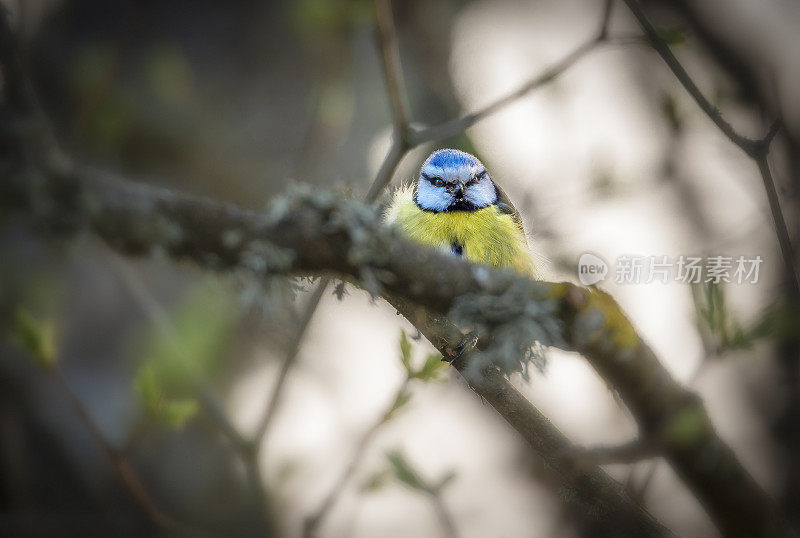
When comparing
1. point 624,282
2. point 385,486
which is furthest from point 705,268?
point 385,486

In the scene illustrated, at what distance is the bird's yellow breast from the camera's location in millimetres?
1479

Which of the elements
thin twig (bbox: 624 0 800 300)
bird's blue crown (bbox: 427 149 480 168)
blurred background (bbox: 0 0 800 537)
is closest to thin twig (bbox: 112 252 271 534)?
blurred background (bbox: 0 0 800 537)

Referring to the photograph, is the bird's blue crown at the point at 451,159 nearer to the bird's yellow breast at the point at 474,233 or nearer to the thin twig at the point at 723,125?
the bird's yellow breast at the point at 474,233

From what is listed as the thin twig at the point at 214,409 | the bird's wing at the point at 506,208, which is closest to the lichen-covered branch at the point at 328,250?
the thin twig at the point at 214,409

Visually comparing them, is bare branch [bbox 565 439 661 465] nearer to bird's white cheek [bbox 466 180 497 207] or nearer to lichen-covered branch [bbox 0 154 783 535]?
lichen-covered branch [bbox 0 154 783 535]

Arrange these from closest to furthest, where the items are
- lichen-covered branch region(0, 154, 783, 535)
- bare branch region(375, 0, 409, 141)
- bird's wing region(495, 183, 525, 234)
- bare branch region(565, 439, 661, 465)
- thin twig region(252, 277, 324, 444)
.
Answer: lichen-covered branch region(0, 154, 783, 535), bare branch region(565, 439, 661, 465), bare branch region(375, 0, 409, 141), thin twig region(252, 277, 324, 444), bird's wing region(495, 183, 525, 234)

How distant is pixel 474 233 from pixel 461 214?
9cm

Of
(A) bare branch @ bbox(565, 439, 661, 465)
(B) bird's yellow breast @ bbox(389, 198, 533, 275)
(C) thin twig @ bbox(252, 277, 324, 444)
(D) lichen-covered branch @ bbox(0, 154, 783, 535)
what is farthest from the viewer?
(B) bird's yellow breast @ bbox(389, 198, 533, 275)

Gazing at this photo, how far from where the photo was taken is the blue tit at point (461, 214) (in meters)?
1.49

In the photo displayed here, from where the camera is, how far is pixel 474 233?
1524 millimetres

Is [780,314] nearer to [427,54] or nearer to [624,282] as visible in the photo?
[624,282]

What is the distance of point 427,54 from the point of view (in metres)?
2.35

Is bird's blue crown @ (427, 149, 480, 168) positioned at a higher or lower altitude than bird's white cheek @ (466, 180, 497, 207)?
higher

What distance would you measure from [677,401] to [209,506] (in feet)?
4.56
